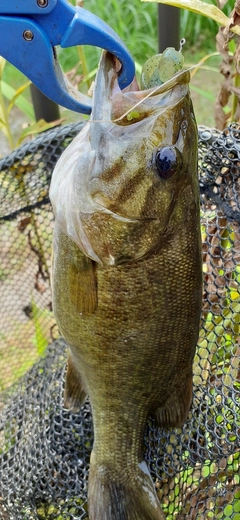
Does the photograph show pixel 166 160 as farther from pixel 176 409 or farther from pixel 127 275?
pixel 176 409

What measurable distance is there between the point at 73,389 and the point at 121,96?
3.65 ft

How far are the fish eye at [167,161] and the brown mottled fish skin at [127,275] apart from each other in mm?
11

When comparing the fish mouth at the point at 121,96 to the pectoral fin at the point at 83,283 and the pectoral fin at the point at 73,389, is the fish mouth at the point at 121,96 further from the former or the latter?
the pectoral fin at the point at 73,389

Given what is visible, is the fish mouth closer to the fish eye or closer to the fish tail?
the fish eye

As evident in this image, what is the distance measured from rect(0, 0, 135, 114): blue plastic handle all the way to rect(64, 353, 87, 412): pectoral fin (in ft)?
3.38

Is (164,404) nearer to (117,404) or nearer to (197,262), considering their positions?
Answer: (117,404)

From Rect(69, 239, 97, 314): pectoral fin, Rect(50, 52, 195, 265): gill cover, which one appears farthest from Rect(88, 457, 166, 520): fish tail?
Rect(50, 52, 195, 265): gill cover

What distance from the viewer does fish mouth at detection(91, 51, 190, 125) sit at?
1.27m

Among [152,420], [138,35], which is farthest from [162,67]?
[138,35]

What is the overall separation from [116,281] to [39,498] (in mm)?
1073

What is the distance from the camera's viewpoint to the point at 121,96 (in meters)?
1.29

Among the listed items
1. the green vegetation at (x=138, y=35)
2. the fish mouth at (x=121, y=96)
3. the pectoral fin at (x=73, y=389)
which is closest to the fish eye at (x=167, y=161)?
the fish mouth at (x=121, y=96)

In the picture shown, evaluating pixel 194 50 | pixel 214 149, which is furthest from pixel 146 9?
pixel 214 149

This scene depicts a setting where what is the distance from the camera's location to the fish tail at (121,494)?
1.78 meters
